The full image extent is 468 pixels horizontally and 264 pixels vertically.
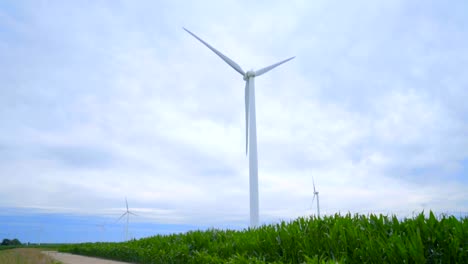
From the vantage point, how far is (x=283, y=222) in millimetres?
8172

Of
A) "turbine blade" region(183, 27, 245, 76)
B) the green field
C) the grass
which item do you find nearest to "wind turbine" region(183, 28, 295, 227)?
"turbine blade" region(183, 27, 245, 76)

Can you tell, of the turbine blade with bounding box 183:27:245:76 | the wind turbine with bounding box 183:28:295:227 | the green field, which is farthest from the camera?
the turbine blade with bounding box 183:27:245:76

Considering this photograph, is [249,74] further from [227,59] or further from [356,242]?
[356,242]

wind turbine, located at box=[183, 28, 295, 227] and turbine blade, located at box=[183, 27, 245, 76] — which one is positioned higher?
turbine blade, located at box=[183, 27, 245, 76]

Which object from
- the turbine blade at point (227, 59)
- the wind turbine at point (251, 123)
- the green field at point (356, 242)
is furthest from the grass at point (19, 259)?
the turbine blade at point (227, 59)

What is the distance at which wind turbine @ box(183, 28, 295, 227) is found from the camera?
64.3ft

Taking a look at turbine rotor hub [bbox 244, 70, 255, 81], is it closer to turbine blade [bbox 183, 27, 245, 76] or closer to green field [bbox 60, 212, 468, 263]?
turbine blade [bbox 183, 27, 245, 76]

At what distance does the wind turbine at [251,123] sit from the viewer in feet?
64.3

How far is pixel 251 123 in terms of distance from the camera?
21156 millimetres

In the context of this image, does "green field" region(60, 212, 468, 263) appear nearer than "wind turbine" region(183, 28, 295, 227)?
Yes

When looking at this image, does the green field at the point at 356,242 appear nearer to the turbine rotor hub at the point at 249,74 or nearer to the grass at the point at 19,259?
the grass at the point at 19,259

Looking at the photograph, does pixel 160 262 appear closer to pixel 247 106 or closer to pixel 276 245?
pixel 276 245

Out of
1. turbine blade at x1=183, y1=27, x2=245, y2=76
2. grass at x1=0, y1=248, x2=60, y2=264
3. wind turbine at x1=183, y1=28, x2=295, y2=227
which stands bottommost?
grass at x1=0, y1=248, x2=60, y2=264

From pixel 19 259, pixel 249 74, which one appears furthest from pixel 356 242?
pixel 249 74
